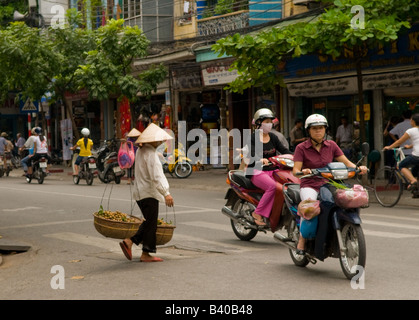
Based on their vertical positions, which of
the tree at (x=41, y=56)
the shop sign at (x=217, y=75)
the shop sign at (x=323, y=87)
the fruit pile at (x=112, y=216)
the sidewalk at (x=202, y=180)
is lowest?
the sidewalk at (x=202, y=180)

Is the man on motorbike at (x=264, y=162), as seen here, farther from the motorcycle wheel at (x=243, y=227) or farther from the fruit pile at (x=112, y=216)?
the fruit pile at (x=112, y=216)

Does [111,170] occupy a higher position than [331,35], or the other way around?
[331,35]

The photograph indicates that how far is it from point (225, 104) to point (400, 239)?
58.3 feet

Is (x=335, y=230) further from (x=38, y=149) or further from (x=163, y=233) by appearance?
(x=38, y=149)

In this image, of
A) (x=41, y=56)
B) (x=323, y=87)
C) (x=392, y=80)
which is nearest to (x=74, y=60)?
(x=41, y=56)

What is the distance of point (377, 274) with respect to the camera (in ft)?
25.0

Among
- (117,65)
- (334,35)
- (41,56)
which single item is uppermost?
(41,56)

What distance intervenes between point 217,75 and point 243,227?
620 inches

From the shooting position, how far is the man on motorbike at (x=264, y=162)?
9.46 metres

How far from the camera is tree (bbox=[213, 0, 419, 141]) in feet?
50.4

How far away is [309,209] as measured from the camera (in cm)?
745

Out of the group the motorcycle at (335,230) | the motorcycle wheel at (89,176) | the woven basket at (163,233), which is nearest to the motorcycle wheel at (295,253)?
the motorcycle at (335,230)

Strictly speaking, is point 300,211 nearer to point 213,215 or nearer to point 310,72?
point 213,215

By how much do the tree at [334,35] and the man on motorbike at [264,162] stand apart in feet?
19.8
